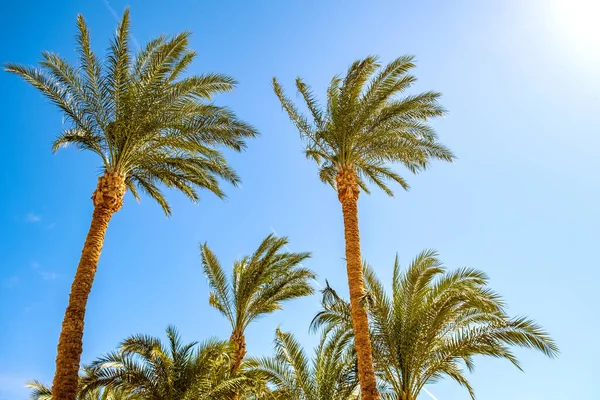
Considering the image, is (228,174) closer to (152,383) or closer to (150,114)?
(150,114)

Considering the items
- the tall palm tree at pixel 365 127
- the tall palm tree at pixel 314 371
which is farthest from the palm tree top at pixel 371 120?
the tall palm tree at pixel 314 371

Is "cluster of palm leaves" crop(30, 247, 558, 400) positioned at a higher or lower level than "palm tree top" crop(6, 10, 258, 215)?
lower

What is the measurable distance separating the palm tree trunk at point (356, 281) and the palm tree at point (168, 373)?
361 centimetres

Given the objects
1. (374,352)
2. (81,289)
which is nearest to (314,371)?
(374,352)

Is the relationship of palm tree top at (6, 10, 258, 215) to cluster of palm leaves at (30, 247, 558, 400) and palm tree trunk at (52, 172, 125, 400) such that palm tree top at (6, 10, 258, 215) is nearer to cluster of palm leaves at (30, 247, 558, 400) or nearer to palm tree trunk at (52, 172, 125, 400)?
palm tree trunk at (52, 172, 125, 400)

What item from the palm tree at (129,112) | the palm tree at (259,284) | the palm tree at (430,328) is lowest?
the palm tree at (430,328)

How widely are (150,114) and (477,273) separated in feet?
31.1

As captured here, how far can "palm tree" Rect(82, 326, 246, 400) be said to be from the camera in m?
12.3

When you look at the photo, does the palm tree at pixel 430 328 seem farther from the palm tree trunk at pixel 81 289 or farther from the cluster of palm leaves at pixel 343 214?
the palm tree trunk at pixel 81 289

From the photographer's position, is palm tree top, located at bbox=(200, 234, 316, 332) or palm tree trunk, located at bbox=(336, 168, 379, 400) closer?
palm tree trunk, located at bbox=(336, 168, 379, 400)

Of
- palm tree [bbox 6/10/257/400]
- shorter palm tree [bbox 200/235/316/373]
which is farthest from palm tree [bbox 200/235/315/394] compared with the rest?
palm tree [bbox 6/10/257/400]

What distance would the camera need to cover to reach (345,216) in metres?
13.6

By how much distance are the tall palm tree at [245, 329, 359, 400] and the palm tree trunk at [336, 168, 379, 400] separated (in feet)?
8.24

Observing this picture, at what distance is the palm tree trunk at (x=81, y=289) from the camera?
947cm
